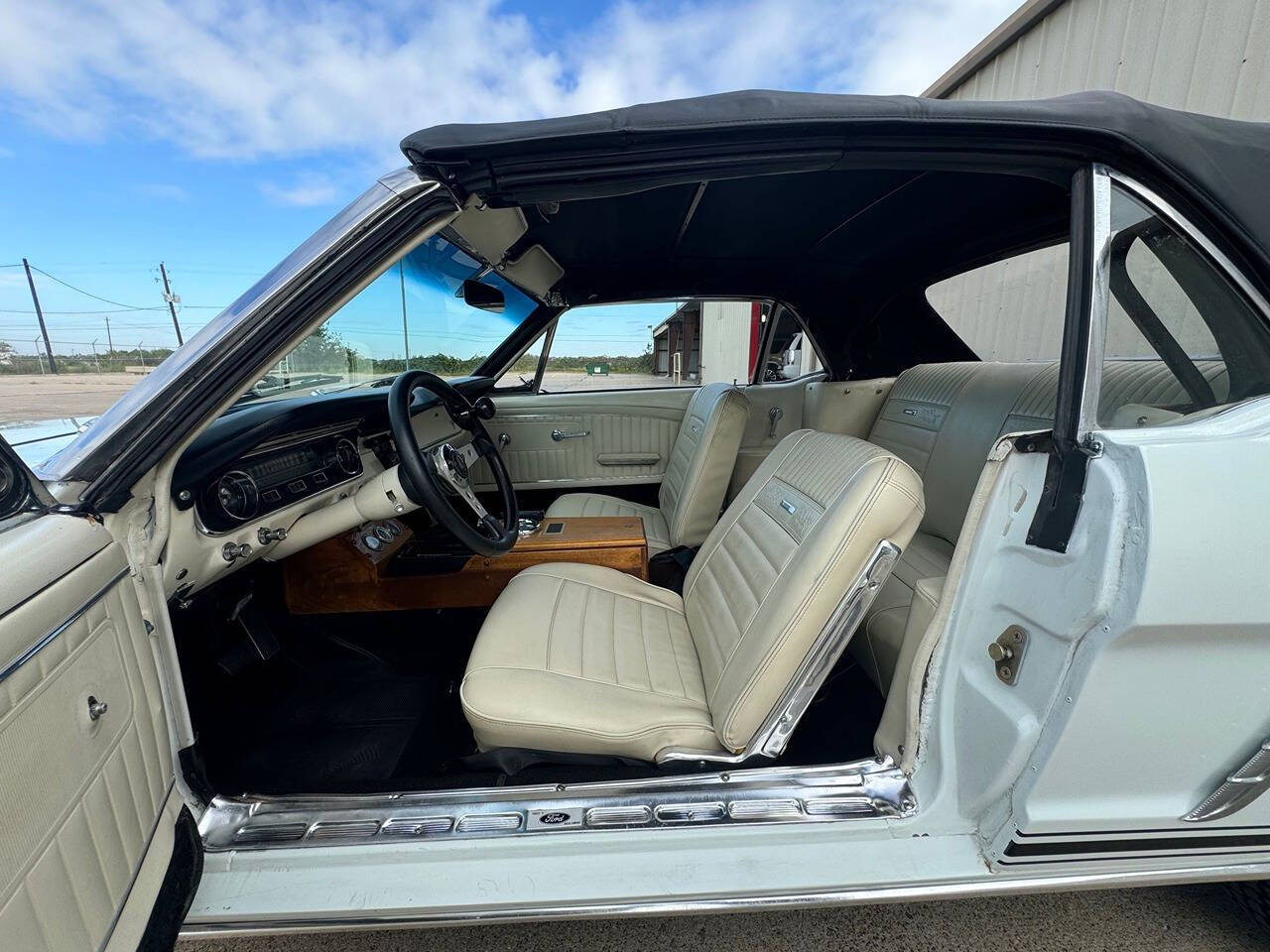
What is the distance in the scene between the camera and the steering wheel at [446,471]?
54.7 inches

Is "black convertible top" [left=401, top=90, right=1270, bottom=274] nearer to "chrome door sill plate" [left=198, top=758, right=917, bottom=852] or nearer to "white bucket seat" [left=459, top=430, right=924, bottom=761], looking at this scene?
"white bucket seat" [left=459, top=430, right=924, bottom=761]

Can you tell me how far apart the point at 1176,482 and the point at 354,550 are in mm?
1931

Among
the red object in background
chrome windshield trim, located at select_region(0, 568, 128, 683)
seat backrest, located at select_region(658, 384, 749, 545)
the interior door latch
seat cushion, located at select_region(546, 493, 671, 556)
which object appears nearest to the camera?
chrome windshield trim, located at select_region(0, 568, 128, 683)

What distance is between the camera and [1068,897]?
50.7 inches

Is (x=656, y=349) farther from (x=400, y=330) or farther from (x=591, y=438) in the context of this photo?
(x=400, y=330)

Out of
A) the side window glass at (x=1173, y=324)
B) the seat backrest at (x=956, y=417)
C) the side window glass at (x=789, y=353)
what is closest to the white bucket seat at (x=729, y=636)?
the side window glass at (x=1173, y=324)

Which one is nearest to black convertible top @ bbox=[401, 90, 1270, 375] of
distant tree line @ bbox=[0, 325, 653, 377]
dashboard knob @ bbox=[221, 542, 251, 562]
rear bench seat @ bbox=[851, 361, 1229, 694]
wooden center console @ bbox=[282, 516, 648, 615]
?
rear bench seat @ bbox=[851, 361, 1229, 694]

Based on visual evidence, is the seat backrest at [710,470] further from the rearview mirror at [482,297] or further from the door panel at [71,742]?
the door panel at [71,742]

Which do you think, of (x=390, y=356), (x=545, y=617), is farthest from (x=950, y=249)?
(x=390, y=356)

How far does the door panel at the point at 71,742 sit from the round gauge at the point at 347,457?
842mm

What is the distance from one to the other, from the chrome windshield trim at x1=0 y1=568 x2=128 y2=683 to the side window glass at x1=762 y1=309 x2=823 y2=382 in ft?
9.42

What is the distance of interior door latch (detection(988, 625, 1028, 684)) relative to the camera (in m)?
0.89

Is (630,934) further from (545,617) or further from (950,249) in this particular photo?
(950,249)

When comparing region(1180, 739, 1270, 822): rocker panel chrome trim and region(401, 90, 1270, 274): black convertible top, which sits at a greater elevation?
region(401, 90, 1270, 274): black convertible top
